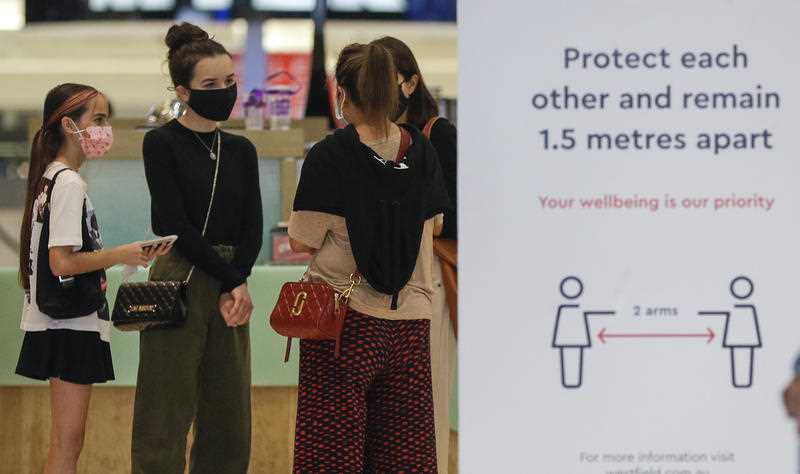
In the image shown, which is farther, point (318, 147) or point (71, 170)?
point (71, 170)

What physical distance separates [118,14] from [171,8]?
0.43 meters

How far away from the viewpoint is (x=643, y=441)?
64.2 inches

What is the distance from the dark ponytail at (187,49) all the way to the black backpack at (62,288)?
1.34 feet

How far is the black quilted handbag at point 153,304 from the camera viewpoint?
121 inches

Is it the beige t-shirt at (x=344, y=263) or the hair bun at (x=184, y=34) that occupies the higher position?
the hair bun at (x=184, y=34)

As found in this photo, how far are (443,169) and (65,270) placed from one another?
1013 mm

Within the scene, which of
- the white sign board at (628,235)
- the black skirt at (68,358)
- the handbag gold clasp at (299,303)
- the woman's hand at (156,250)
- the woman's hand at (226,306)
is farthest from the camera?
the black skirt at (68,358)

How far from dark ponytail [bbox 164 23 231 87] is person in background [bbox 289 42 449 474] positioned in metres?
0.53

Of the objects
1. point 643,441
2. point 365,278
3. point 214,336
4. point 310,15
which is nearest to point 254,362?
point 214,336

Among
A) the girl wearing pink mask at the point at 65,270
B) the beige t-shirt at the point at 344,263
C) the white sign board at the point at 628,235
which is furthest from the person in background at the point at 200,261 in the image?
the white sign board at the point at 628,235

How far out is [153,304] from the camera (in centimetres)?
307

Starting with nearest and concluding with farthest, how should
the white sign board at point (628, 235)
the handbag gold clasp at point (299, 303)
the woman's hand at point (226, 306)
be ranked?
1. the white sign board at point (628, 235)
2. the handbag gold clasp at point (299, 303)
3. the woman's hand at point (226, 306)

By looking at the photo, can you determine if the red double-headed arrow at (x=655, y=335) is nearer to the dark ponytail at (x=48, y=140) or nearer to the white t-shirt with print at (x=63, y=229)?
the white t-shirt with print at (x=63, y=229)

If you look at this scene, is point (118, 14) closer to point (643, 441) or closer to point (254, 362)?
point (254, 362)
